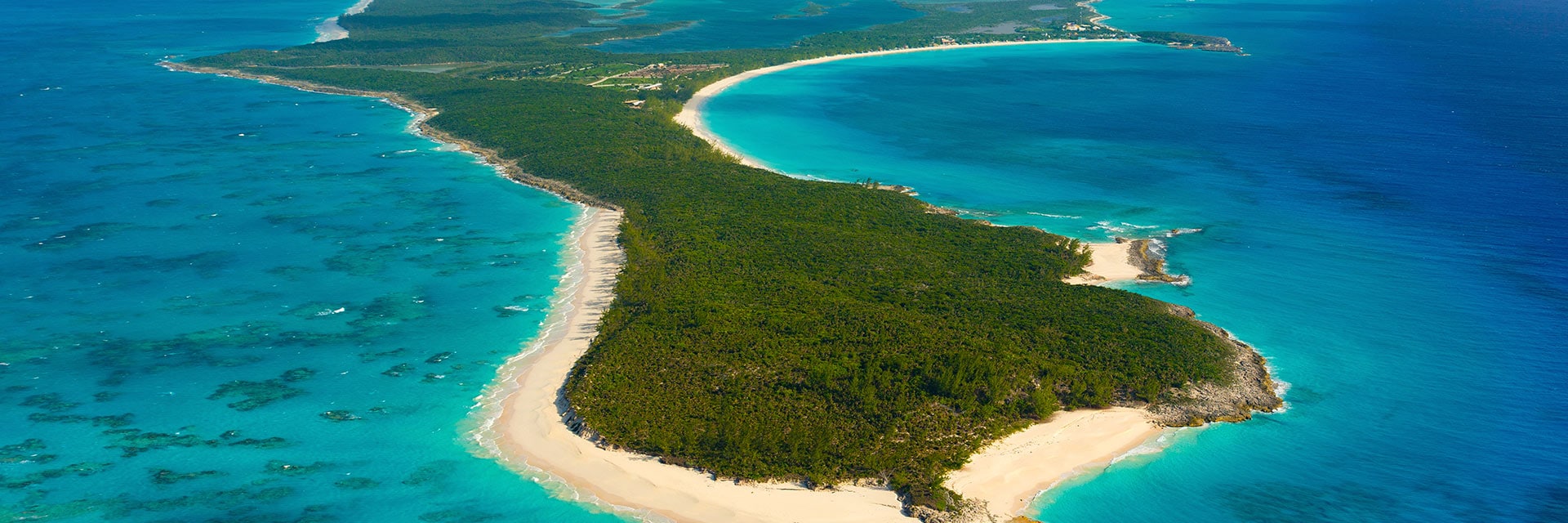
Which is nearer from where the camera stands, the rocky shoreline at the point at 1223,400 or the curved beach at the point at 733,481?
the curved beach at the point at 733,481

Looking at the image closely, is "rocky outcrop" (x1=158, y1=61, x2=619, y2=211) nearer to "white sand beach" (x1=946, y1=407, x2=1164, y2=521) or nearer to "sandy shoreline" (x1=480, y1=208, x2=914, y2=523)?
"sandy shoreline" (x1=480, y1=208, x2=914, y2=523)

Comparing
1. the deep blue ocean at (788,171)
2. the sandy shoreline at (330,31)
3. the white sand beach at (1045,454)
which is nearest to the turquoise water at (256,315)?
the deep blue ocean at (788,171)

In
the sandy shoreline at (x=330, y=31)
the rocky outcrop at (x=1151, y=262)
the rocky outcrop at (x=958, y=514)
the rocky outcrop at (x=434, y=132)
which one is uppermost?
the sandy shoreline at (x=330, y=31)

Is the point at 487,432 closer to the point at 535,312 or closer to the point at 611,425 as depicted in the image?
the point at 611,425

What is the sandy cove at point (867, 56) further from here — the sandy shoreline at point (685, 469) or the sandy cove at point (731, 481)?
the sandy shoreline at point (685, 469)

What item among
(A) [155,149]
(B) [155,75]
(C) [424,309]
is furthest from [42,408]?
(B) [155,75]

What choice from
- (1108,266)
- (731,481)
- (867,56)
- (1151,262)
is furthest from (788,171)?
(867,56)
